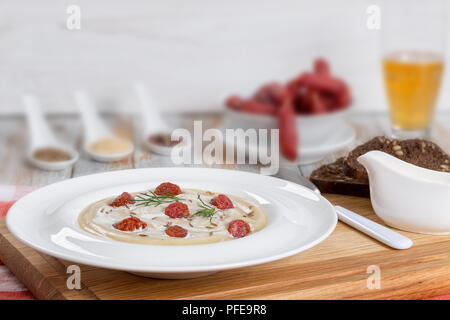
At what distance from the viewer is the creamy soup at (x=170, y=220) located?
0.48 meters

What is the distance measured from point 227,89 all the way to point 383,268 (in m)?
0.76

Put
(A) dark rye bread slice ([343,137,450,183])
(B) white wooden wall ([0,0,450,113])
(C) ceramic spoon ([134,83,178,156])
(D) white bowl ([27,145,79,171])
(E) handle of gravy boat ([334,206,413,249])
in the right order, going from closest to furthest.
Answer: (E) handle of gravy boat ([334,206,413,249])
(A) dark rye bread slice ([343,137,450,183])
(D) white bowl ([27,145,79,171])
(C) ceramic spoon ([134,83,178,156])
(B) white wooden wall ([0,0,450,113])

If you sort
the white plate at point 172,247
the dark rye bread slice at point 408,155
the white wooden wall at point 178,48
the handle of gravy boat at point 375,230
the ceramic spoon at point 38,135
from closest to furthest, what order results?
the white plate at point 172,247
the handle of gravy boat at point 375,230
the dark rye bread slice at point 408,155
the ceramic spoon at point 38,135
the white wooden wall at point 178,48

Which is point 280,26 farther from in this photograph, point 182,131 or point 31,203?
point 31,203

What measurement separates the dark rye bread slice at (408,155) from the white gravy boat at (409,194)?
0.20 feet

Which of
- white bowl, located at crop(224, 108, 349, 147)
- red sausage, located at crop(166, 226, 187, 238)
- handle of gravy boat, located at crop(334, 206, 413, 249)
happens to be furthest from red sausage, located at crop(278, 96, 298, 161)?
red sausage, located at crop(166, 226, 187, 238)

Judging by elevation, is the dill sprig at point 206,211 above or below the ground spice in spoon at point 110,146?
above

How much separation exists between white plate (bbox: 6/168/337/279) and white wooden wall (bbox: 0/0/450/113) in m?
0.57

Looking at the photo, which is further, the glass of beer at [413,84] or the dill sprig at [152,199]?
the glass of beer at [413,84]

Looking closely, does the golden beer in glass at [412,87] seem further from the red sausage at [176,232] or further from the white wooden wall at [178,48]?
the red sausage at [176,232]

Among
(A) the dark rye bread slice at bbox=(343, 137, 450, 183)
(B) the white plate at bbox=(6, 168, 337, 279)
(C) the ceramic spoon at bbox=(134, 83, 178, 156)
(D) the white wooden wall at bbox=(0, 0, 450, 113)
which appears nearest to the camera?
(B) the white plate at bbox=(6, 168, 337, 279)

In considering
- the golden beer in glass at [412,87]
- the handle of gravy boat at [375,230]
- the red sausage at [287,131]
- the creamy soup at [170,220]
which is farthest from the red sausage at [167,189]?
the golden beer in glass at [412,87]

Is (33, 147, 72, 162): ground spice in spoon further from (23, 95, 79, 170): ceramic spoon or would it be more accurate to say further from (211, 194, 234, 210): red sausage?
(211, 194, 234, 210): red sausage

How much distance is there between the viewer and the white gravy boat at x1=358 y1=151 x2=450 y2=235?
557mm
